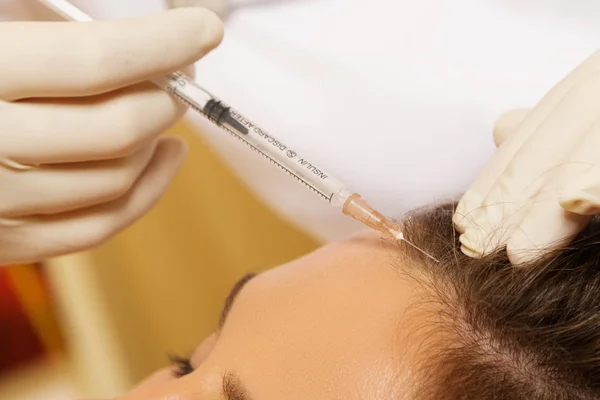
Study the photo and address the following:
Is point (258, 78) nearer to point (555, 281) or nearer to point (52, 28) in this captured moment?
point (52, 28)

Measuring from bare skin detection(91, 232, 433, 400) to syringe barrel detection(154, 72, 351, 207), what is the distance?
7 centimetres

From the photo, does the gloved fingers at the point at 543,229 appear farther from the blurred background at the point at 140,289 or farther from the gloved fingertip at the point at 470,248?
the blurred background at the point at 140,289

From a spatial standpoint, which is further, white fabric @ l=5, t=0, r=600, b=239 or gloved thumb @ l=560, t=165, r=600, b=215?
white fabric @ l=5, t=0, r=600, b=239

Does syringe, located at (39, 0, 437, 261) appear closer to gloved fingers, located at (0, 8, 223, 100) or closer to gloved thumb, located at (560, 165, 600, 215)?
gloved fingers, located at (0, 8, 223, 100)

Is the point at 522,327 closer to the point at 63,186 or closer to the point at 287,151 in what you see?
the point at 287,151

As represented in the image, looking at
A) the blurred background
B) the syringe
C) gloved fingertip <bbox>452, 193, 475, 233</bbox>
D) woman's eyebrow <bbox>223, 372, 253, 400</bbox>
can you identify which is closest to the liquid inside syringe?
the syringe

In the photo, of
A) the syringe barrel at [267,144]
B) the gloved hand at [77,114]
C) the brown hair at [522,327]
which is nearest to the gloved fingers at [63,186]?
the gloved hand at [77,114]

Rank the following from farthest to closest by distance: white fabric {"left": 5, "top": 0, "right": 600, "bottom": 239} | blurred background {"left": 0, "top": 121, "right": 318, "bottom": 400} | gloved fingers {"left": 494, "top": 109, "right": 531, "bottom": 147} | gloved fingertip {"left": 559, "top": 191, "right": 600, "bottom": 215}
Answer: blurred background {"left": 0, "top": 121, "right": 318, "bottom": 400}, white fabric {"left": 5, "top": 0, "right": 600, "bottom": 239}, gloved fingers {"left": 494, "top": 109, "right": 531, "bottom": 147}, gloved fingertip {"left": 559, "top": 191, "right": 600, "bottom": 215}

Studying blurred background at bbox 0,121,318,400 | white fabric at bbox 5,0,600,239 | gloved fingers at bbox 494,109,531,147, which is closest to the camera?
gloved fingers at bbox 494,109,531,147

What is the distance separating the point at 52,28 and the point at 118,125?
12cm

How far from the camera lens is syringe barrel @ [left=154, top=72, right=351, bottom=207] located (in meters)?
0.70

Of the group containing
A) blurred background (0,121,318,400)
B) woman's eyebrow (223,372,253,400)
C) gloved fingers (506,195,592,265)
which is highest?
gloved fingers (506,195,592,265)

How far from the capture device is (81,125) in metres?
0.67

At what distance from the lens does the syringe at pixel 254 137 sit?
69 cm
